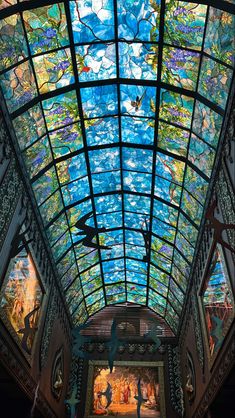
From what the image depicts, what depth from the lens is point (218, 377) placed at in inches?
299

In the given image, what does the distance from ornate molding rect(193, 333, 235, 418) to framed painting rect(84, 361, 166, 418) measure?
13.4 ft

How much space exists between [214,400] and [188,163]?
6.18 m

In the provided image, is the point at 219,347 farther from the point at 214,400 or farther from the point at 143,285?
the point at 143,285

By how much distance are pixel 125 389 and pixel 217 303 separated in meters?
8.49

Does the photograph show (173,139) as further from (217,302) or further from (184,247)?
(217,302)

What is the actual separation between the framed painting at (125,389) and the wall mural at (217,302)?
6.14m

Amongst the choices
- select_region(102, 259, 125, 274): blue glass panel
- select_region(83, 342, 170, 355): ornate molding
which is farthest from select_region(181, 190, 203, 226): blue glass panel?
select_region(83, 342, 170, 355): ornate molding

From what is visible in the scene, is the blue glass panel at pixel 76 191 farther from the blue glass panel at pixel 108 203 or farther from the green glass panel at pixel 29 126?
the green glass panel at pixel 29 126

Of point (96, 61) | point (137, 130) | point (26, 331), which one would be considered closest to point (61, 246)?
point (26, 331)

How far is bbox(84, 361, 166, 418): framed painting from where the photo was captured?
13469 mm

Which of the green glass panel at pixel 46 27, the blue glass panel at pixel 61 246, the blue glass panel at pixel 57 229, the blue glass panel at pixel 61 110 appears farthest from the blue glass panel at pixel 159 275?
the green glass panel at pixel 46 27

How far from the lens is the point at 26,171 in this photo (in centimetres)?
797

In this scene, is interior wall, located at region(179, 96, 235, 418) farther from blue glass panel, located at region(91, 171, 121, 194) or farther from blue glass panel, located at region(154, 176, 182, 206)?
blue glass panel, located at region(91, 171, 121, 194)

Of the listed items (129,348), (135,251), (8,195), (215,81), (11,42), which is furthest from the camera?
(129,348)
